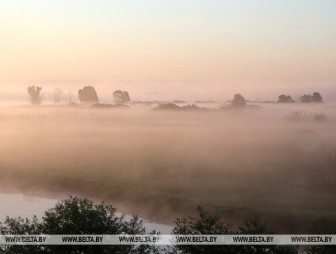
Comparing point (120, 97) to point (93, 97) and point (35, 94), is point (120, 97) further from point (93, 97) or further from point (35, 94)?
point (35, 94)

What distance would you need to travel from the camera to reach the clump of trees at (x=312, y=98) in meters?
20.4

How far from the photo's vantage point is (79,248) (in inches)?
482

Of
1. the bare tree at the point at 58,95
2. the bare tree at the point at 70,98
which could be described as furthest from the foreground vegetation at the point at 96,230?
the bare tree at the point at 58,95

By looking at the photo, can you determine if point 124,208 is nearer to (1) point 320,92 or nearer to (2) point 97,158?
(2) point 97,158

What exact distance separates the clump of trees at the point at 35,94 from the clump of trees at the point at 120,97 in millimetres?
3329

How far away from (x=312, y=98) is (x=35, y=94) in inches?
484

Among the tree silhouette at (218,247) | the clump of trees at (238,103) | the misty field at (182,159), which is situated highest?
the clump of trees at (238,103)

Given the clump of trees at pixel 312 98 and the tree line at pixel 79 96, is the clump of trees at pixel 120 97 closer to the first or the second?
the tree line at pixel 79 96

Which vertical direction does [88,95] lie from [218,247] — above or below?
above

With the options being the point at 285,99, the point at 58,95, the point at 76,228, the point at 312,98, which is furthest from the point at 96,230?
the point at 312,98

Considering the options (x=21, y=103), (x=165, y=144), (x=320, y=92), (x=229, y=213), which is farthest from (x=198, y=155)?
(x=21, y=103)

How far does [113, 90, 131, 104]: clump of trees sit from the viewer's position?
67.9 ft

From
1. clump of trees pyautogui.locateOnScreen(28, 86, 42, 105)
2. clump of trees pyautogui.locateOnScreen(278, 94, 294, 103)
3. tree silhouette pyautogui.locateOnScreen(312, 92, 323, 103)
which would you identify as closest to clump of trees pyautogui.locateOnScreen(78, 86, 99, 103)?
clump of trees pyautogui.locateOnScreen(28, 86, 42, 105)

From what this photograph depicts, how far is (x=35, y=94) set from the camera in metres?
20.8
